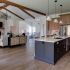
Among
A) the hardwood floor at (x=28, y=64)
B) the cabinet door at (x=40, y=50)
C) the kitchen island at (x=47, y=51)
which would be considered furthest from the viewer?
the cabinet door at (x=40, y=50)

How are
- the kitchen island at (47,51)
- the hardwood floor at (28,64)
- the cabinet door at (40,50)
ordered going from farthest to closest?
the cabinet door at (40,50) < the kitchen island at (47,51) < the hardwood floor at (28,64)

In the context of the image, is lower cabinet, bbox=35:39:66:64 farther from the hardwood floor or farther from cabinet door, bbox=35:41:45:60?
the hardwood floor

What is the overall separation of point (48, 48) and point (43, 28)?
634cm

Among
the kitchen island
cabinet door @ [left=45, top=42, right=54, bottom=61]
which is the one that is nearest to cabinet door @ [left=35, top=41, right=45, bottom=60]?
the kitchen island

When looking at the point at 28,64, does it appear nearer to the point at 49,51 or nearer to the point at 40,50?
the point at 40,50

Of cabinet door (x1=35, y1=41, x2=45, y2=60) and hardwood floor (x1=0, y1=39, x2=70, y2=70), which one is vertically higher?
cabinet door (x1=35, y1=41, x2=45, y2=60)

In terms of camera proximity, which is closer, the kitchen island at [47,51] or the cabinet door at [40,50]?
the kitchen island at [47,51]

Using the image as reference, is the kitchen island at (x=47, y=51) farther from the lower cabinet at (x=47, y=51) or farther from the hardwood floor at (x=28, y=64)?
the hardwood floor at (x=28, y=64)

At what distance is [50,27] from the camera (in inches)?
367

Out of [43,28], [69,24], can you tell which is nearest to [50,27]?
[43,28]

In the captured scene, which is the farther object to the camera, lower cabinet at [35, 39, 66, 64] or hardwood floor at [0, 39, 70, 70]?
lower cabinet at [35, 39, 66, 64]

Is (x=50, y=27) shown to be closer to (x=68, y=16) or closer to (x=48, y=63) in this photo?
(x=68, y=16)

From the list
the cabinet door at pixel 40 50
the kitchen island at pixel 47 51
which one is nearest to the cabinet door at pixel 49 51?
the kitchen island at pixel 47 51

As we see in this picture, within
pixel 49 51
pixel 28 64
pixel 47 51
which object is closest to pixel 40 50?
pixel 47 51
